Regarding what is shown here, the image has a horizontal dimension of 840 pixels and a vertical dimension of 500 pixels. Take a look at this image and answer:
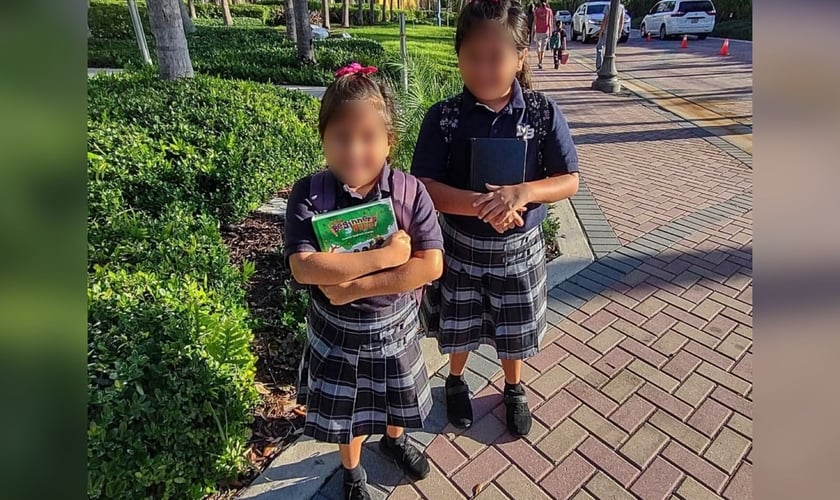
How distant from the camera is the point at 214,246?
3037mm

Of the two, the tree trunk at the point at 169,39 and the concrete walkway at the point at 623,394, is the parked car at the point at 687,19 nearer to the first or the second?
the concrete walkway at the point at 623,394

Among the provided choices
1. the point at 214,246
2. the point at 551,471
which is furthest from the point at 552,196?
the point at 214,246

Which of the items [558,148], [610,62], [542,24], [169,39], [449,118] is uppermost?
[542,24]

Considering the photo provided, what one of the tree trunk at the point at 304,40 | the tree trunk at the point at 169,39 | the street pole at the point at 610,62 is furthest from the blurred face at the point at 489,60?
the street pole at the point at 610,62

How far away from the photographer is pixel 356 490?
6.72 ft

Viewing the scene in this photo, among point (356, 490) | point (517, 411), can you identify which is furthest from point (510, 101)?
point (356, 490)

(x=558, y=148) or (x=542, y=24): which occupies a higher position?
(x=542, y=24)

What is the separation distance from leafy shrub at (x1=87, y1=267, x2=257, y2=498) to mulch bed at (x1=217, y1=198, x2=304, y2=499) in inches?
6.5

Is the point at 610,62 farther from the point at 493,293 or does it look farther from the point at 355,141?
the point at 355,141

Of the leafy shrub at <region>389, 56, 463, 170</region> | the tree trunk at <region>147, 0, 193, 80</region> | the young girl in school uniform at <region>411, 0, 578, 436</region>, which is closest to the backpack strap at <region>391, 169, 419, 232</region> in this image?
the young girl in school uniform at <region>411, 0, 578, 436</region>

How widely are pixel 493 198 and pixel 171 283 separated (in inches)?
59.9

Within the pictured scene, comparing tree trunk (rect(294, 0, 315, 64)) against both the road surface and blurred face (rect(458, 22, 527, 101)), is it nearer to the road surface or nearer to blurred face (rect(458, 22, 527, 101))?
the road surface

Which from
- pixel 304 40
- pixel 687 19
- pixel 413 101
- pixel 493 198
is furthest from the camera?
pixel 687 19
